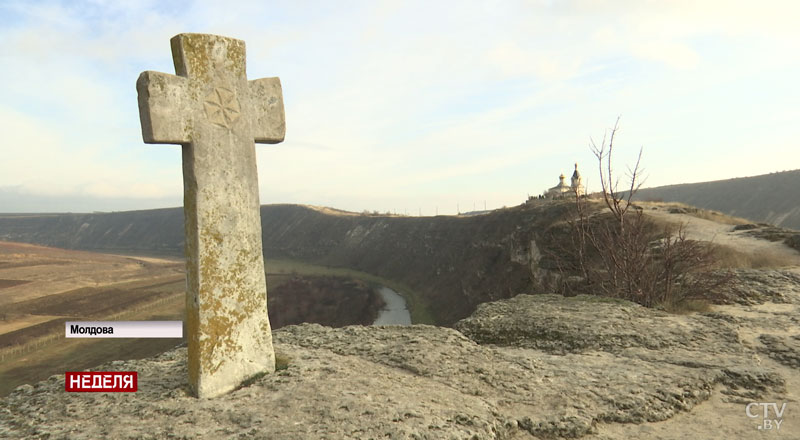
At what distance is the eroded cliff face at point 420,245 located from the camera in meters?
33.9

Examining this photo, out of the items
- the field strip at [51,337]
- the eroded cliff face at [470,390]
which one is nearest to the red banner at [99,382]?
the eroded cliff face at [470,390]

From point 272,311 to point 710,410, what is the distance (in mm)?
39867

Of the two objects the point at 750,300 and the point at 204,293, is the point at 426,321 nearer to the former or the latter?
the point at 750,300

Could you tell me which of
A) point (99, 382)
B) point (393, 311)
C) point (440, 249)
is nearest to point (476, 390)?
point (99, 382)

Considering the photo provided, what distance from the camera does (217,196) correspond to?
3.88 metres

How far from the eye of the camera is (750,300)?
813 centimetres

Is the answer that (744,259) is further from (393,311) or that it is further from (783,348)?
(393,311)

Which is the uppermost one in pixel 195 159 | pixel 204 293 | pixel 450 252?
pixel 195 159

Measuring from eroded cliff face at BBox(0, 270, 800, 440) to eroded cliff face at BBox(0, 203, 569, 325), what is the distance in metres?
20.7

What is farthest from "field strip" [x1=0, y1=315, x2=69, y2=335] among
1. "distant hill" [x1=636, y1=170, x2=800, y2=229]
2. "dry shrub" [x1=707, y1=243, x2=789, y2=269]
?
"distant hill" [x1=636, y1=170, x2=800, y2=229]

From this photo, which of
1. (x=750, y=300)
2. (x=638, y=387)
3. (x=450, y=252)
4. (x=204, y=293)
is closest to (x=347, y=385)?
(x=204, y=293)

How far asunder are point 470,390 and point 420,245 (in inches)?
2266

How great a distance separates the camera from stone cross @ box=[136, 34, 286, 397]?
371cm

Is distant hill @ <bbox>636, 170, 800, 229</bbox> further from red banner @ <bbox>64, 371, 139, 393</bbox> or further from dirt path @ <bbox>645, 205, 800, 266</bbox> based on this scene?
red banner @ <bbox>64, 371, 139, 393</bbox>
